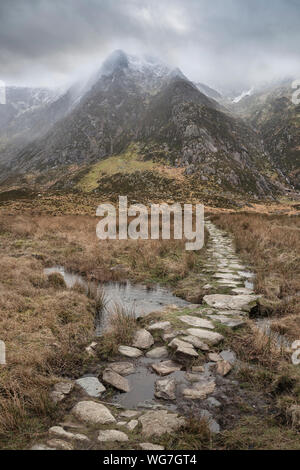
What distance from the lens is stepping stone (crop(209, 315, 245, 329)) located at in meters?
5.86

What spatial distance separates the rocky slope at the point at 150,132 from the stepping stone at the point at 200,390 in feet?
268

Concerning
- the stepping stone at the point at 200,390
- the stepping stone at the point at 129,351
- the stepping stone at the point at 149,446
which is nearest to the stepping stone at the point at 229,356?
the stepping stone at the point at 200,390

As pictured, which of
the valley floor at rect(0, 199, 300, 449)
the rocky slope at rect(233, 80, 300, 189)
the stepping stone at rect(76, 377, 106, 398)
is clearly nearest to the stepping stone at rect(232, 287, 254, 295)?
the valley floor at rect(0, 199, 300, 449)

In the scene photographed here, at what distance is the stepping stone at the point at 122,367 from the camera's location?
4.48 metres

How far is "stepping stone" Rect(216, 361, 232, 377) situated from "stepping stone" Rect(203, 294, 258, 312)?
234 centimetres

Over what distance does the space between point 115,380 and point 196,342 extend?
64.3 inches

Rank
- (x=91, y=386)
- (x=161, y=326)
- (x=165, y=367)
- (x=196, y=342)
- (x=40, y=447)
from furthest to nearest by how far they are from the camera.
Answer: (x=161, y=326), (x=196, y=342), (x=165, y=367), (x=91, y=386), (x=40, y=447)

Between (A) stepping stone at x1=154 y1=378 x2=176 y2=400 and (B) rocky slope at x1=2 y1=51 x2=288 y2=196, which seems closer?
(A) stepping stone at x1=154 y1=378 x2=176 y2=400

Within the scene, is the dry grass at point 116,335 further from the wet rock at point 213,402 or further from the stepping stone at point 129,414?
the wet rock at point 213,402

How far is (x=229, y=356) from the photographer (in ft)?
16.1

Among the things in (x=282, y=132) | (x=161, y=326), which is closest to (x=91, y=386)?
(x=161, y=326)

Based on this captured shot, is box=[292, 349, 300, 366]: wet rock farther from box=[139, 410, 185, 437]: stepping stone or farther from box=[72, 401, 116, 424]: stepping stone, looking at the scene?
box=[72, 401, 116, 424]: stepping stone

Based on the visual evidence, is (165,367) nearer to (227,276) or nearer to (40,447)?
(40,447)

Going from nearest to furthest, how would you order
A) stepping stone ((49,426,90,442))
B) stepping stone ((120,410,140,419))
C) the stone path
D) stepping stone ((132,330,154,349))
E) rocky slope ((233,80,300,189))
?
stepping stone ((49,426,90,442)) < the stone path < stepping stone ((120,410,140,419)) < stepping stone ((132,330,154,349)) < rocky slope ((233,80,300,189))
